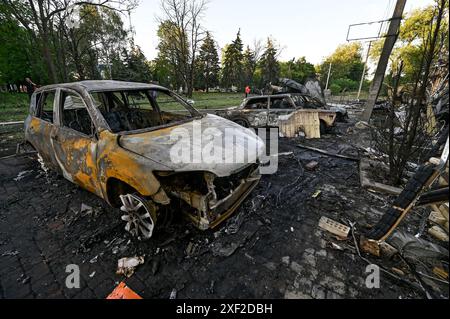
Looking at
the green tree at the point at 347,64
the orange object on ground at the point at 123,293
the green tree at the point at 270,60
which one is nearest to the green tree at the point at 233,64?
the green tree at the point at 270,60

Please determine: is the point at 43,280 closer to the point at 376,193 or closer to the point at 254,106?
the point at 376,193

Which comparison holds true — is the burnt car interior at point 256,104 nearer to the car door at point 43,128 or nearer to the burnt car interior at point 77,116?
the burnt car interior at point 77,116

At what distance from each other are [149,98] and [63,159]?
174cm

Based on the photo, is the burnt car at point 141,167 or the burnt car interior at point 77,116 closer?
the burnt car at point 141,167

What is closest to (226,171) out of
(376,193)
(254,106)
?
(376,193)

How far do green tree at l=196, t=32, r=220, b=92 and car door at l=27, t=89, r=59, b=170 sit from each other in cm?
3932

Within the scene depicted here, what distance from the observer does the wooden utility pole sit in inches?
318

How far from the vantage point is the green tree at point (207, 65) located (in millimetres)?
40062

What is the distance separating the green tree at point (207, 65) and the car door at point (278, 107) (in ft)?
120

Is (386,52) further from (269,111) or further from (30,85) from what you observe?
(30,85)

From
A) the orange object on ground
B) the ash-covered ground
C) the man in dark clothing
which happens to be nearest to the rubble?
the ash-covered ground

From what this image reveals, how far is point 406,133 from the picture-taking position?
3.34 meters

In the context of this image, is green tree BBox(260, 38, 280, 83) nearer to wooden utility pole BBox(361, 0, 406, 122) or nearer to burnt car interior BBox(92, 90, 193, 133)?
wooden utility pole BBox(361, 0, 406, 122)
